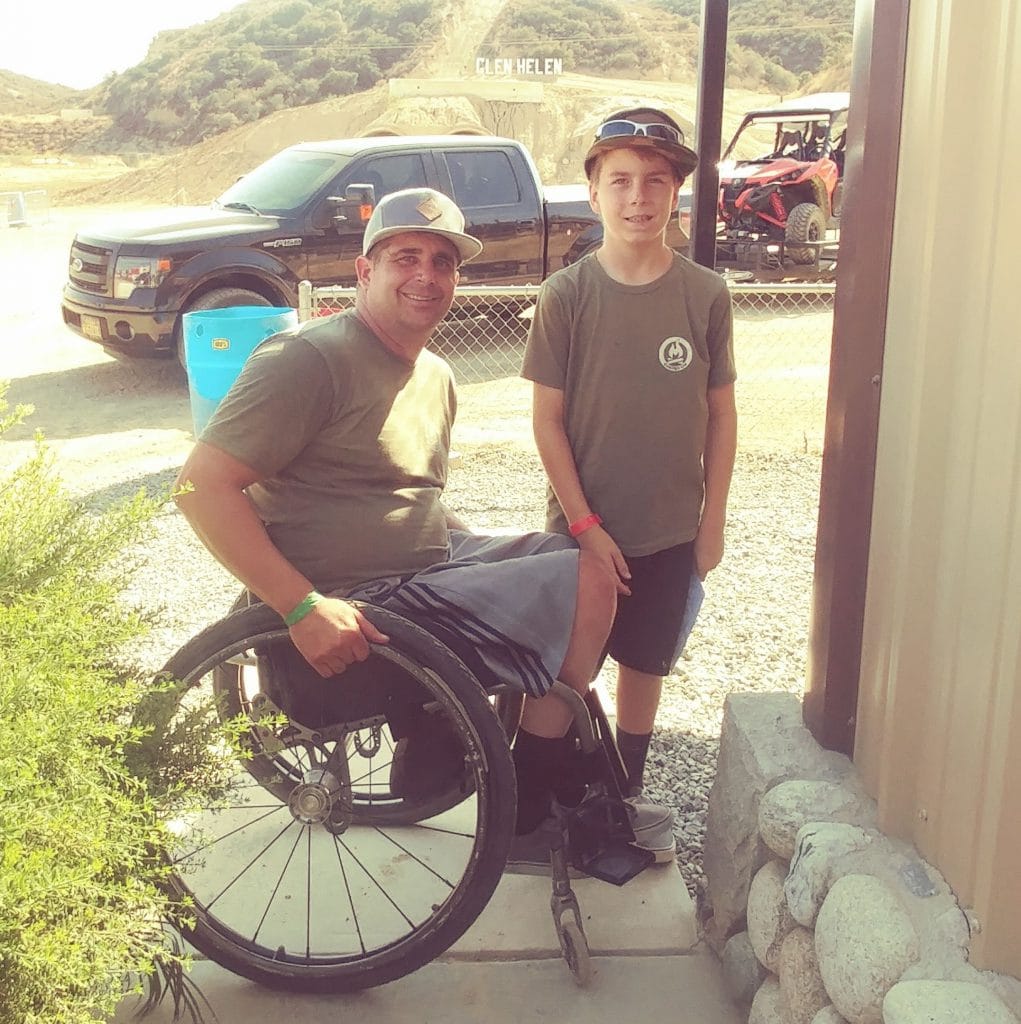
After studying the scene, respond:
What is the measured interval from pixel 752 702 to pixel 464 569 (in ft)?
2.48

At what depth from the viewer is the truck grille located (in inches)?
347

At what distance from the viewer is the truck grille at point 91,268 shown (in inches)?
347

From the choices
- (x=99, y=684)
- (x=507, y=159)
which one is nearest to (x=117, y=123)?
(x=507, y=159)

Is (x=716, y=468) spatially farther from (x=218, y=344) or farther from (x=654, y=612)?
(x=218, y=344)

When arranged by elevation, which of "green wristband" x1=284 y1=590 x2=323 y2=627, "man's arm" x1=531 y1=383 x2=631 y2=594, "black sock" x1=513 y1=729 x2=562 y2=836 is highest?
"man's arm" x1=531 y1=383 x2=631 y2=594

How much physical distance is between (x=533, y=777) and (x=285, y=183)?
318 inches

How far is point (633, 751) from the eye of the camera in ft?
9.65

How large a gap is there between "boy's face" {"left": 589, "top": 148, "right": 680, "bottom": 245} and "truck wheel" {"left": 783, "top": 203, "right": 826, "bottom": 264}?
12.3 metres

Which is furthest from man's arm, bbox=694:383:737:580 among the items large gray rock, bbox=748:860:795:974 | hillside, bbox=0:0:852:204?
hillside, bbox=0:0:852:204

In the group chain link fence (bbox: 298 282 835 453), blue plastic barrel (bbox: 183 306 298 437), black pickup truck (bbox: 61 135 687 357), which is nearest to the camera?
blue plastic barrel (bbox: 183 306 298 437)

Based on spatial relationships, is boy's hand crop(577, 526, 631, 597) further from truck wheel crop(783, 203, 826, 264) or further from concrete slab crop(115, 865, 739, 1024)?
truck wheel crop(783, 203, 826, 264)

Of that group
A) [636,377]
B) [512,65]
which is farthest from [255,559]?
[512,65]

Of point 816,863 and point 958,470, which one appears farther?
point 816,863

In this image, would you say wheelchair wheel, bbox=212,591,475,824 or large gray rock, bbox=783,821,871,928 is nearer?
large gray rock, bbox=783,821,871,928
